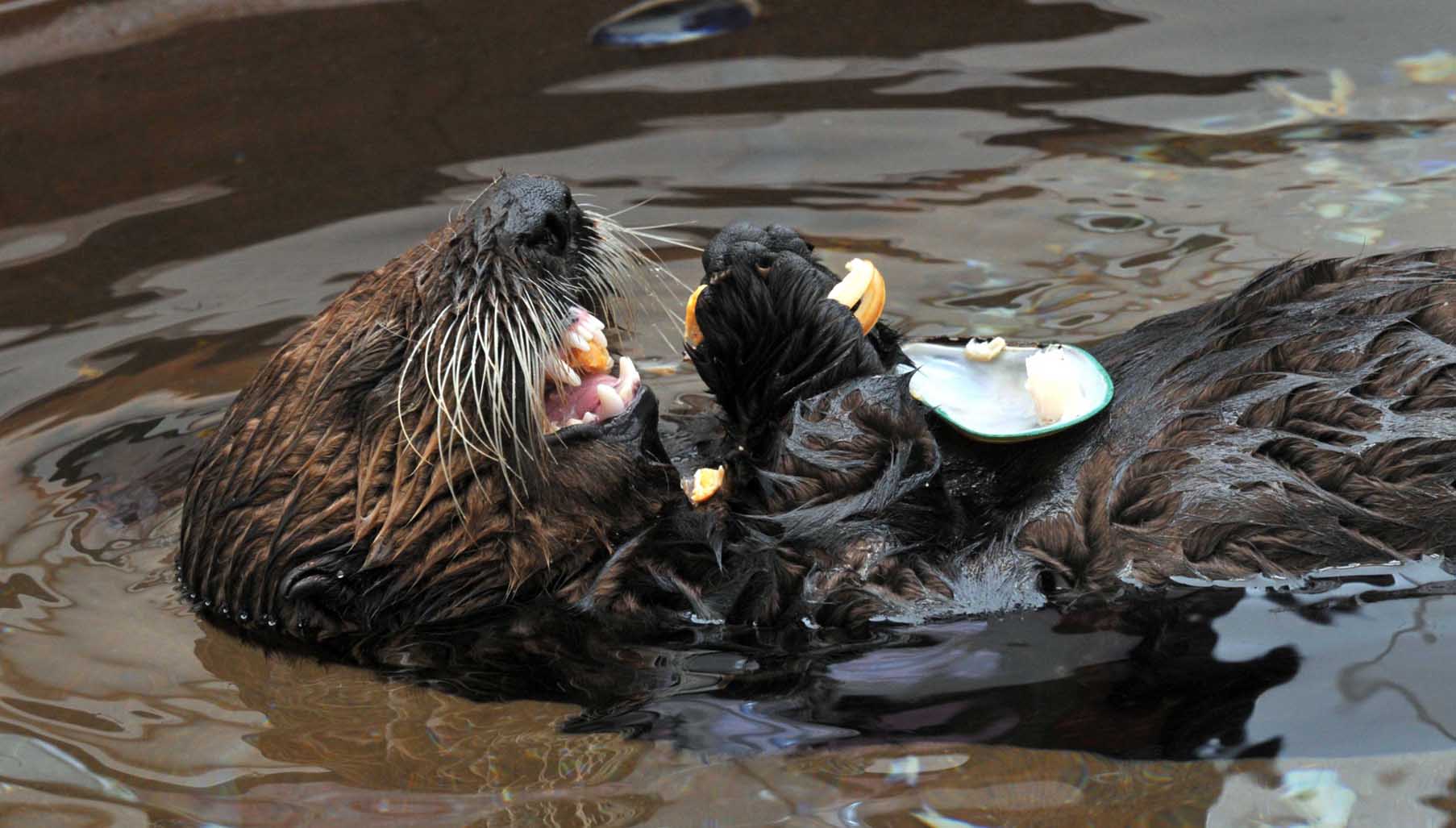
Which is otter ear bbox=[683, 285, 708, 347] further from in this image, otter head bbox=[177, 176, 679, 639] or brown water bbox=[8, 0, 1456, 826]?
brown water bbox=[8, 0, 1456, 826]

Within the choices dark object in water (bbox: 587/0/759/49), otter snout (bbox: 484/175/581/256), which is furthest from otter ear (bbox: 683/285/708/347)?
dark object in water (bbox: 587/0/759/49)

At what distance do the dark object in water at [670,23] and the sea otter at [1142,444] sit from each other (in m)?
3.14

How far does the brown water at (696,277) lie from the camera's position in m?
3.01

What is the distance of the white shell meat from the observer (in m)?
3.27

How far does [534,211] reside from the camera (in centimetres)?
331

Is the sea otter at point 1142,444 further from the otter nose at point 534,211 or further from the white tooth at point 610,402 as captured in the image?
the otter nose at point 534,211

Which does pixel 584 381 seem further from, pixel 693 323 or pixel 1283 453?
pixel 1283 453

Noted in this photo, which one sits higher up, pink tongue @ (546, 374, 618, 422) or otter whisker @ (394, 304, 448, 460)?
otter whisker @ (394, 304, 448, 460)

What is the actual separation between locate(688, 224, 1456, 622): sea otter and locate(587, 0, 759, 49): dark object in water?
10.3 ft

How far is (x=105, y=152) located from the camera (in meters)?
5.94

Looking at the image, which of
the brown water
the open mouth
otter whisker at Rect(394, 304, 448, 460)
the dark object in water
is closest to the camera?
the brown water

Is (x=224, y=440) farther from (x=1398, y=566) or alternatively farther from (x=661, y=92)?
(x=661, y=92)

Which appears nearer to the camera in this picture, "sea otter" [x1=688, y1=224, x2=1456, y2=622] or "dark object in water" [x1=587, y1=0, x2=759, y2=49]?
"sea otter" [x1=688, y1=224, x2=1456, y2=622]

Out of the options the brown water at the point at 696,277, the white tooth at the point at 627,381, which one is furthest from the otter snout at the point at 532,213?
the brown water at the point at 696,277
